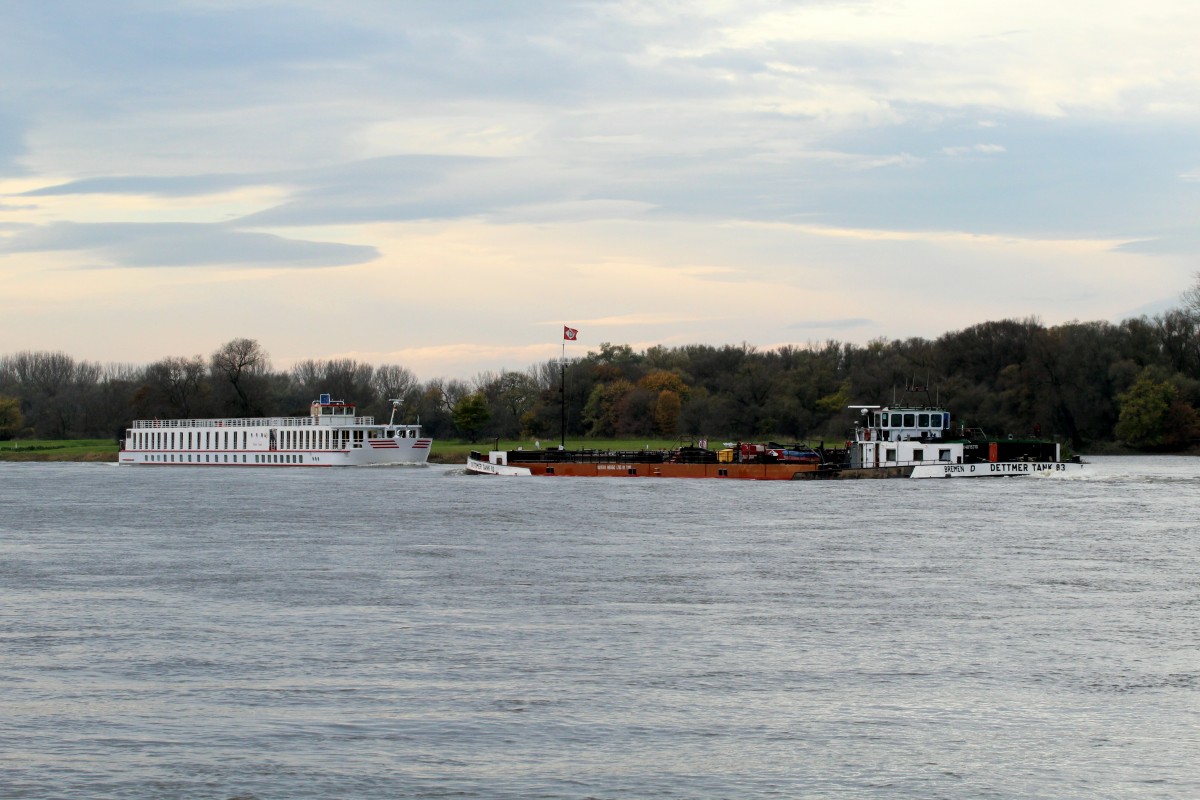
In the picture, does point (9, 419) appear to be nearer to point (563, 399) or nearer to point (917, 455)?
point (563, 399)

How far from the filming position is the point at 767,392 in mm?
151750

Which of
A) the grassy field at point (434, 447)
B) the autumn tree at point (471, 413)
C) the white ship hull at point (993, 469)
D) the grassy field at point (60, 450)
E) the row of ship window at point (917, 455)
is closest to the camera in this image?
the white ship hull at point (993, 469)

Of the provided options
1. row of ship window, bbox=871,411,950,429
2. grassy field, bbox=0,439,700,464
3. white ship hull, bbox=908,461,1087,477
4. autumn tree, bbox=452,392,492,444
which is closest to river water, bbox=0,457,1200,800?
white ship hull, bbox=908,461,1087,477

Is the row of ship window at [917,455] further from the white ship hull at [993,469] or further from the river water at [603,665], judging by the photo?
the river water at [603,665]

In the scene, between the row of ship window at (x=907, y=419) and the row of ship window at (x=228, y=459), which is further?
the row of ship window at (x=228, y=459)

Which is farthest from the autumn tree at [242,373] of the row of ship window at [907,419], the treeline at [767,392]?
the row of ship window at [907,419]

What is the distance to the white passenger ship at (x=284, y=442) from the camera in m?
128

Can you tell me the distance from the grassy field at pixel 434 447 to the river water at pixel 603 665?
318ft

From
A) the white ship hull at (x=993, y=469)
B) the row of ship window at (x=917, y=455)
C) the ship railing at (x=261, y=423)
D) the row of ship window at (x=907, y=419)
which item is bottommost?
the white ship hull at (x=993, y=469)

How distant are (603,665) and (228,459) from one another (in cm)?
11964

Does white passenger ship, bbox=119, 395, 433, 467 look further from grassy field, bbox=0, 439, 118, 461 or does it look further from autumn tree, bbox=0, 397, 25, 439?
autumn tree, bbox=0, 397, 25, 439

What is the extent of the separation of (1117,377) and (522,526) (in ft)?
293

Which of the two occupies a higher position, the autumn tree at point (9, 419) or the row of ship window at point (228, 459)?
the autumn tree at point (9, 419)

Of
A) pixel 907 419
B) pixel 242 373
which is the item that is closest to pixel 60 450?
pixel 242 373
